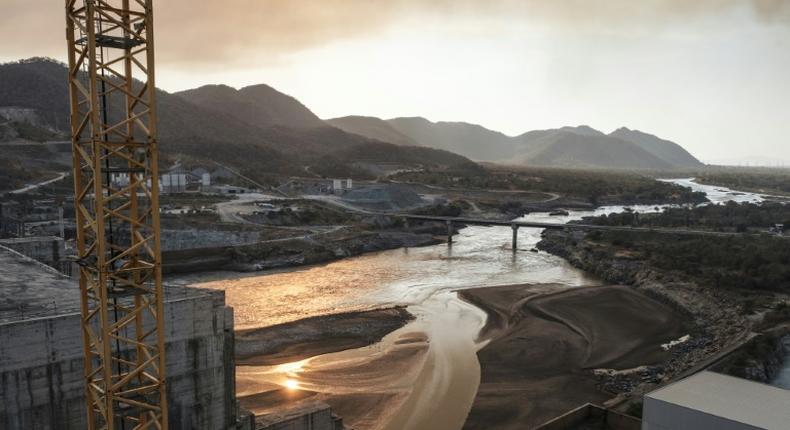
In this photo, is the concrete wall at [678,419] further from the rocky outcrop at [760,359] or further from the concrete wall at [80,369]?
the rocky outcrop at [760,359]

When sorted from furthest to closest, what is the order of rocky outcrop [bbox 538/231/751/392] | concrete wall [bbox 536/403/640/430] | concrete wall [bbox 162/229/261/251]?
concrete wall [bbox 162/229/261/251], rocky outcrop [bbox 538/231/751/392], concrete wall [bbox 536/403/640/430]

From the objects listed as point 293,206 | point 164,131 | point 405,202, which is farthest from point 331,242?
point 164,131

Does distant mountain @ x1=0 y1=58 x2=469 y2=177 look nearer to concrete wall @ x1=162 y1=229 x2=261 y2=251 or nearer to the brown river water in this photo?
concrete wall @ x1=162 y1=229 x2=261 y2=251

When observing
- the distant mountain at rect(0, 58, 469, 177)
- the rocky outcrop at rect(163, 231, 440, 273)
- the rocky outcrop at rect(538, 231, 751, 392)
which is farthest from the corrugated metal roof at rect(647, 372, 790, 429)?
the distant mountain at rect(0, 58, 469, 177)

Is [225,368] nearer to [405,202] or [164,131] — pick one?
[405,202]

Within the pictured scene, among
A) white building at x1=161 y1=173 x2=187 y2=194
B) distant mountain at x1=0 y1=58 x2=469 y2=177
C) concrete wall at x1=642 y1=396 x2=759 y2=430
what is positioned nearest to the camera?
concrete wall at x1=642 y1=396 x2=759 y2=430

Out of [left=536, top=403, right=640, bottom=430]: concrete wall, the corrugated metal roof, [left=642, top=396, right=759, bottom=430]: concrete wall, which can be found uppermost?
the corrugated metal roof

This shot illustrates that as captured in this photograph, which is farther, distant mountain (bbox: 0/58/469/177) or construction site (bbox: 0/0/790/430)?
distant mountain (bbox: 0/58/469/177)
